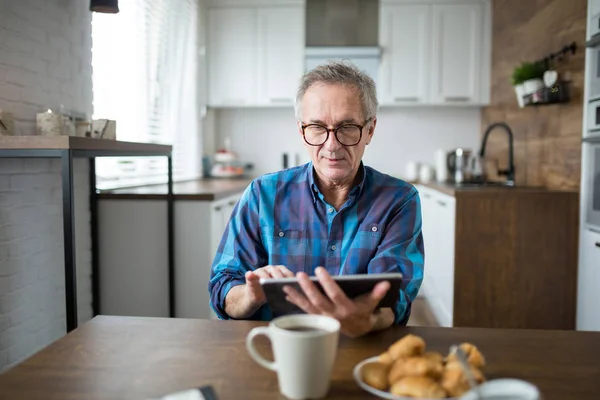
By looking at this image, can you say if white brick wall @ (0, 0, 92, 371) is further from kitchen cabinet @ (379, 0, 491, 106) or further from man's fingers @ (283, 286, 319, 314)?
kitchen cabinet @ (379, 0, 491, 106)

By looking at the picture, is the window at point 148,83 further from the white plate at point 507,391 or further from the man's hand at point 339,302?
the white plate at point 507,391

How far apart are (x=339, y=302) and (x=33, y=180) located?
68.4 inches

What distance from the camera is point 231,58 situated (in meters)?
4.98

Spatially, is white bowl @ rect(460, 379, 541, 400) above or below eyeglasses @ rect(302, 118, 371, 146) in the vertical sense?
below

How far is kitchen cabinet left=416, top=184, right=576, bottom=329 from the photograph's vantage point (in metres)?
2.91

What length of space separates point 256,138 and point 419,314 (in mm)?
2278

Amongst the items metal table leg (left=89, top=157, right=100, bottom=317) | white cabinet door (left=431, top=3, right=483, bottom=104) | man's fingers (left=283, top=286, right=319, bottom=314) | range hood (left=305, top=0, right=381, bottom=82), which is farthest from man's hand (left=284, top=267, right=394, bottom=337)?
white cabinet door (left=431, top=3, right=483, bottom=104)

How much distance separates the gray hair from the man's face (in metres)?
0.01

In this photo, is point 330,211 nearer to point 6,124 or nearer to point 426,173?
point 6,124

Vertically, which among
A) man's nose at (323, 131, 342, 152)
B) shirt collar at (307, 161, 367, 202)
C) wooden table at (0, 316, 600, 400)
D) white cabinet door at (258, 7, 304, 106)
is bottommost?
wooden table at (0, 316, 600, 400)

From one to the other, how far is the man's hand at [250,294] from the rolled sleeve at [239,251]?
0.16 feet


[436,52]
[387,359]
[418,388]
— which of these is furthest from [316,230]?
[436,52]

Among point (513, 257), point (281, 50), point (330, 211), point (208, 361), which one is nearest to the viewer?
point (208, 361)

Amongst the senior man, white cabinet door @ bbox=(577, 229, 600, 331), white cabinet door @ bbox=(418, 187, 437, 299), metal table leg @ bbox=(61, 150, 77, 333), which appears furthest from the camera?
white cabinet door @ bbox=(418, 187, 437, 299)
